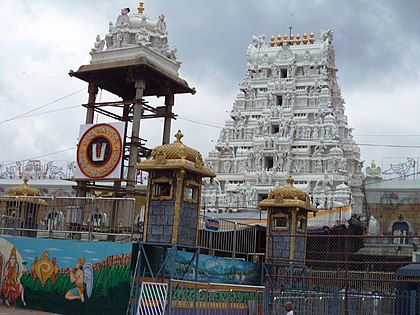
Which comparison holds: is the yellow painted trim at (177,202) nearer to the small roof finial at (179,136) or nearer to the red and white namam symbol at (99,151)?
the small roof finial at (179,136)

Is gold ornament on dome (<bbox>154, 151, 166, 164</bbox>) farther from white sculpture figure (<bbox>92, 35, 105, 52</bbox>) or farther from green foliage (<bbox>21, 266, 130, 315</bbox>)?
white sculpture figure (<bbox>92, 35, 105, 52</bbox>)

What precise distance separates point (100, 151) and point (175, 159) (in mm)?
9703

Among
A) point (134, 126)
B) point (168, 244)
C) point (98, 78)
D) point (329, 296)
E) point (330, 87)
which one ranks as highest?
point (330, 87)

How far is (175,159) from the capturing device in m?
17.5

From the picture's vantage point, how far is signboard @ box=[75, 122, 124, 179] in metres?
25.9

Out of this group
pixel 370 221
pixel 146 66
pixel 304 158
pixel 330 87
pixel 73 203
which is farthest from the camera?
pixel 330 87

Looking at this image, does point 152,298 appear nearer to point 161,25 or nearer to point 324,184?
point 161,25

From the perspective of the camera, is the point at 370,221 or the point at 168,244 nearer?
the point at 168,244

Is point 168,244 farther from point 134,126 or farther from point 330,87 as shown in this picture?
point 330,87

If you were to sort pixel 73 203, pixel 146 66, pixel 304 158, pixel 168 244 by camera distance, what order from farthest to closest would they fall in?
pixel 304 158 → pixel 146 66 → pixel 73 203 → pixel 168 244

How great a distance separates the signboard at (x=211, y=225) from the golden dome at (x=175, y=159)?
3.76 m

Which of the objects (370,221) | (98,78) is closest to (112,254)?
(98,78)

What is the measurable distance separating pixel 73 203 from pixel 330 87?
1522 inches

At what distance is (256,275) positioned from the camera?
22578mm
